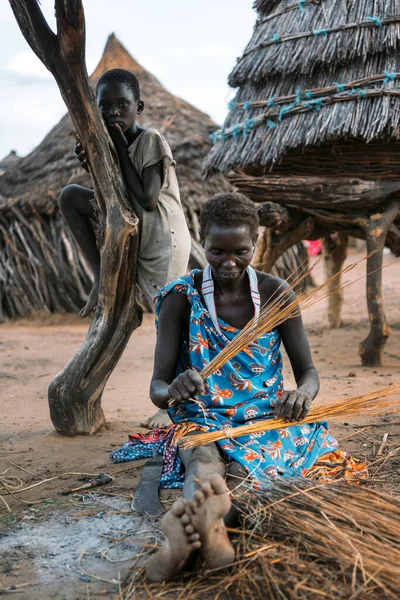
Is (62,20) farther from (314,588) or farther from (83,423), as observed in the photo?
(314,588)

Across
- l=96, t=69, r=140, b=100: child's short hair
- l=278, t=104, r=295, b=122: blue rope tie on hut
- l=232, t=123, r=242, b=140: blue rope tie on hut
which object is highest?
l=278, t=104, r=295, b=122: blue rope tie on hut

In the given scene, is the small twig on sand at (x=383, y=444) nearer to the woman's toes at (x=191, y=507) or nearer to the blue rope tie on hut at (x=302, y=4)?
the woman's toes at (x=191, y=507)

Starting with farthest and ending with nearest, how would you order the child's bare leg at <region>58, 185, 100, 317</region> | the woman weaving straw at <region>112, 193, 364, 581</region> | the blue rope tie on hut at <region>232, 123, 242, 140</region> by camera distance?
the blue rope tie on hut at <region>232, 123, 242, 140</region> < the child's bare leg at <region>58, 185, 100, 317</region> < the woman weaving straw at <region>112, 193, 364, 581</region>

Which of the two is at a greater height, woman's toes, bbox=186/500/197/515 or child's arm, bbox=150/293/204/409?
child's arm, bbox=150/293/204/409

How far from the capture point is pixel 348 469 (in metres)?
2.46

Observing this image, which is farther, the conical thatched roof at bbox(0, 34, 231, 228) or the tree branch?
the conical thatched roof at bbox(0, 34, 231, 228)

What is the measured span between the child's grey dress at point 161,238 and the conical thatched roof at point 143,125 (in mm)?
5386

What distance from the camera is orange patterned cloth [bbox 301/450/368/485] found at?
2.36 m

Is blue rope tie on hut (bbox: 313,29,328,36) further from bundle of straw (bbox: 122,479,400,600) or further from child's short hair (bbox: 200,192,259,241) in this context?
bundle of straw (bbox: 122,479,400,600)

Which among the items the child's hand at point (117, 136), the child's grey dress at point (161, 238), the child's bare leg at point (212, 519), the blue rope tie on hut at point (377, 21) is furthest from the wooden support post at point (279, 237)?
the child's bare leg at point (212, 519)

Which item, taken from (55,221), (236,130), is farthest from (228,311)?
(55,221)

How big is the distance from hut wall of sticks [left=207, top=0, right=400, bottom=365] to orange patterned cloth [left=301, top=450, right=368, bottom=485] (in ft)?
8.18

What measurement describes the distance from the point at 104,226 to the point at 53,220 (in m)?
5.92

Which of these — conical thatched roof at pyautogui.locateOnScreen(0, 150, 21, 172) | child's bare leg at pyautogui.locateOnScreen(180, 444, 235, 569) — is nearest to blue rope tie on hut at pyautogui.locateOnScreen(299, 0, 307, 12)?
child's bare leg at pyautogui.locateOnScreen(180, 444, 235, 569)
